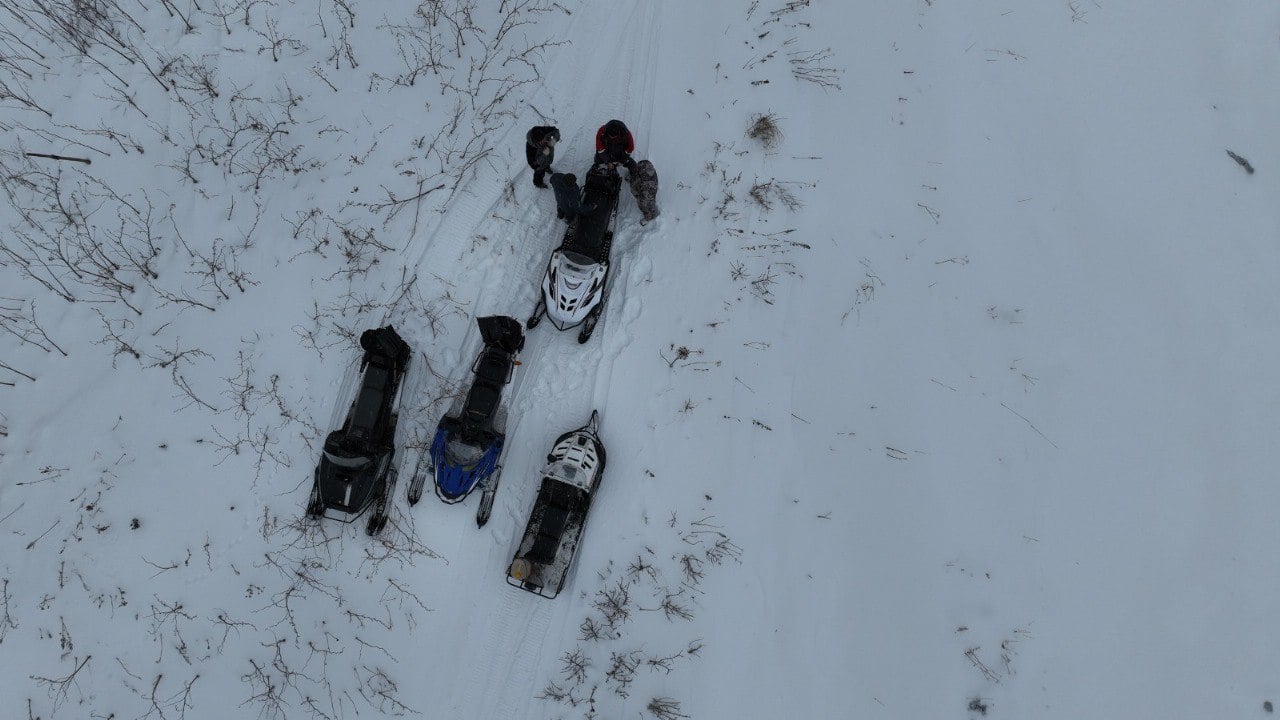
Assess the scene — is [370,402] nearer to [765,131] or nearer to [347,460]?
[347,460]

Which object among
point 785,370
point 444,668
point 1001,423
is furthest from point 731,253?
point 444,668

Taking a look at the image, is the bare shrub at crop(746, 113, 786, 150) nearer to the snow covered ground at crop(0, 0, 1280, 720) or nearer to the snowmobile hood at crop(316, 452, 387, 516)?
the snow covered ground at crop(0, 0, 1280, 720)

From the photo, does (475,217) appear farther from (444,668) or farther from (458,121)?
(444,668)

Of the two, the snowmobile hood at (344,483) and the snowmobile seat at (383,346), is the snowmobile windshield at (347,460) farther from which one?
the snowmobile seat at (383,346)

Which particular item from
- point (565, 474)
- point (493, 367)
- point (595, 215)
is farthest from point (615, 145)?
point (565, 474)

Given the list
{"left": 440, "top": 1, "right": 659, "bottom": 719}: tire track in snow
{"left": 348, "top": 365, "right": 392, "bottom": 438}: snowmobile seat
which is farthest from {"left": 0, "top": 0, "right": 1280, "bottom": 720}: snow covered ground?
{"left": 348, "top": 365, "right": 392, "bottom": 438}: snowmobile seat

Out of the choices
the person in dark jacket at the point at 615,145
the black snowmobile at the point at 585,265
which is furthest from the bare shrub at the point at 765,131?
the black snowmobile at the point at 585,265
